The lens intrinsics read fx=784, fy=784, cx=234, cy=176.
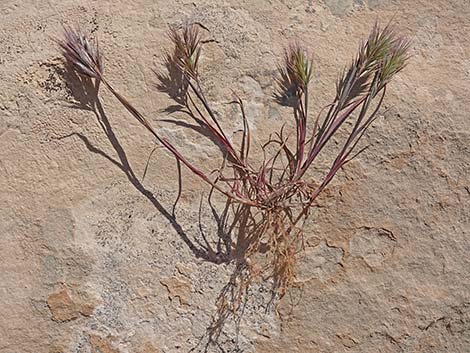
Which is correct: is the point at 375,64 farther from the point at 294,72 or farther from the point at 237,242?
the point at 237,242

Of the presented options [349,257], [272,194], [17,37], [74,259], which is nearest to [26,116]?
[17,37]

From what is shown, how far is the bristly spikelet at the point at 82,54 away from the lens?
72.0 inches

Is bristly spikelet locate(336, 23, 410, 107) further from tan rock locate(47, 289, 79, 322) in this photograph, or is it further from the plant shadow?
tan rock locate(47, 289, 79, 322)

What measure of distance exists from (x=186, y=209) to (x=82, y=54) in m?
0.44

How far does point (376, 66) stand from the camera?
1882mm

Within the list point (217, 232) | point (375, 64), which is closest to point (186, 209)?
point (217, 232)

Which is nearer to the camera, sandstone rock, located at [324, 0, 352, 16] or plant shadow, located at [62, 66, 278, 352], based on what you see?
plant shadow, located at [62, 66, 278, 352]

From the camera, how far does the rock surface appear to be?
5.99 feet

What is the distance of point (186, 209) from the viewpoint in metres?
1.87

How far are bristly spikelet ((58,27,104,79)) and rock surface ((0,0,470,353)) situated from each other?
0.15 ft

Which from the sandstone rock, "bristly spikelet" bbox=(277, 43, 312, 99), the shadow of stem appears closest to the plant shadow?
the shadow of stem

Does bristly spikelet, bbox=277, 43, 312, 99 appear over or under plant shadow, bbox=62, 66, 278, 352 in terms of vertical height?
over

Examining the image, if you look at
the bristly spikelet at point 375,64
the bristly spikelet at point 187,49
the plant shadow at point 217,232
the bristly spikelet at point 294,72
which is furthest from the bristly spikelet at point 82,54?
the bristly spikelet at point 375,64

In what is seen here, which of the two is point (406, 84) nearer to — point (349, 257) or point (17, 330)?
point (349, 257)
